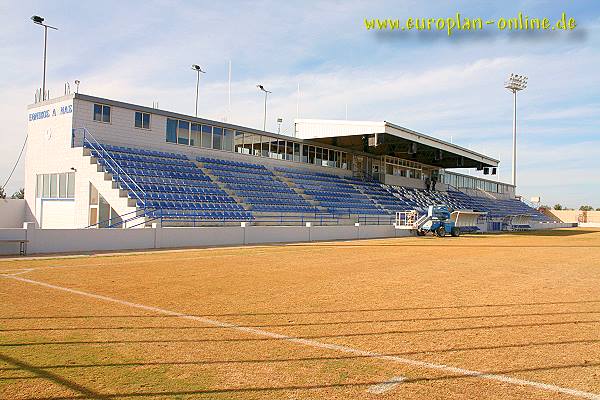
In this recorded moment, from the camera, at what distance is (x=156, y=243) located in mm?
24062

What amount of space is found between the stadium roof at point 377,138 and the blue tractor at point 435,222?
6.88 meters

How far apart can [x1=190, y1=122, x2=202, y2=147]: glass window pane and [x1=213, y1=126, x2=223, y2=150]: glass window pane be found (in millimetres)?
1538

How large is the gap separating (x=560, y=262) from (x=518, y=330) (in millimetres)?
13579

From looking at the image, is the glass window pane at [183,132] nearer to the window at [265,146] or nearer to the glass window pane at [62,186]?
the window at [265,146]

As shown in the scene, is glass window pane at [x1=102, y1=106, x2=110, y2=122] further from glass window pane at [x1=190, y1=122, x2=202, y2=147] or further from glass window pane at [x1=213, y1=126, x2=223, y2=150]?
glass window pane at [x1=213, y1=126, x2=223, y2=150]

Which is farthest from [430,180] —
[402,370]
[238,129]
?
[402,370]

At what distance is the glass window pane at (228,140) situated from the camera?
39531 millimetres

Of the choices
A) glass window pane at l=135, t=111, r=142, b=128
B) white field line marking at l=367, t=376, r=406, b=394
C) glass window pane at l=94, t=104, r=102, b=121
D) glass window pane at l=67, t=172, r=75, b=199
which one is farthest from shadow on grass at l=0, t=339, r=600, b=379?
glass window pane at l=135, t=111, r=142, b=128


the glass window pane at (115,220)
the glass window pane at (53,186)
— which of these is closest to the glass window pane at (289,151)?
the glass window pane at (53,186)

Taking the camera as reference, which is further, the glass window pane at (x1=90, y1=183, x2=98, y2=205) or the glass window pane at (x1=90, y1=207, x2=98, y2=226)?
the glass window pane at (x1=90, y1=183, x2=98, y2=205)

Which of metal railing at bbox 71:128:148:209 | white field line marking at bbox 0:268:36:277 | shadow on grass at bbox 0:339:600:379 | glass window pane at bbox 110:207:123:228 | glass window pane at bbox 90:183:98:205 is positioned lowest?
white field line marking at bbox 0:268:36:277

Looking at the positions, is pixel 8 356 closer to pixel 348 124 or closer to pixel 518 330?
pixel 518 330

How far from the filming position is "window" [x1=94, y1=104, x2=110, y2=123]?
3031cm

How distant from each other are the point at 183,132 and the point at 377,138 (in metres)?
16.1
